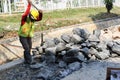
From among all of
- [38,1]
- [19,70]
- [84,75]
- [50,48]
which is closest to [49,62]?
[50,48]

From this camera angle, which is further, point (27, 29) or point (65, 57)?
point (65, 57)

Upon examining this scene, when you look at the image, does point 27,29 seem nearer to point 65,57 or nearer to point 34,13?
point 34,13

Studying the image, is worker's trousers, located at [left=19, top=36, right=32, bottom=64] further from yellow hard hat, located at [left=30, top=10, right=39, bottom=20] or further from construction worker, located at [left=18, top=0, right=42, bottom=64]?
yellow hard hat, located at [left=30, top=10, right=39, bottom=20]

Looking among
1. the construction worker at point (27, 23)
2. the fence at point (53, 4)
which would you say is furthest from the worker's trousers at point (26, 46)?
the fence at point (53, 4)

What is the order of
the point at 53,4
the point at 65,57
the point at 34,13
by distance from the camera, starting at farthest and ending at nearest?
the point at 53,4 → the point at 65,57 → the point at 34,13

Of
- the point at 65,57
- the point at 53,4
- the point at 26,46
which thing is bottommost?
the point at 65,57

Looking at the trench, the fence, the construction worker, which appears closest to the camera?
the trench

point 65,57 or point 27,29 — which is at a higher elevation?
point 27,29

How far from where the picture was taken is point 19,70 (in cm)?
818

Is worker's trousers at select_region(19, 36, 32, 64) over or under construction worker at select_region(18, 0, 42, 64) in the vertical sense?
under

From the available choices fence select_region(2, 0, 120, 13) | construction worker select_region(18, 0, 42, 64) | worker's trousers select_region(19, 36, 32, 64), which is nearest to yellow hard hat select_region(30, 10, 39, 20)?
construction worker select_region(18, 0, 42, 64)

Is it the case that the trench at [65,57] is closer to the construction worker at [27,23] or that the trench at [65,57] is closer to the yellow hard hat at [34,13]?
the construction worker at [27,23]

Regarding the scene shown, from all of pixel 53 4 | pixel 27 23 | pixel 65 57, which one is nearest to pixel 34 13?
pixel 27 23

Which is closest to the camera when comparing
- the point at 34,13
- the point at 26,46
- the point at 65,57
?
the point at 34,13
